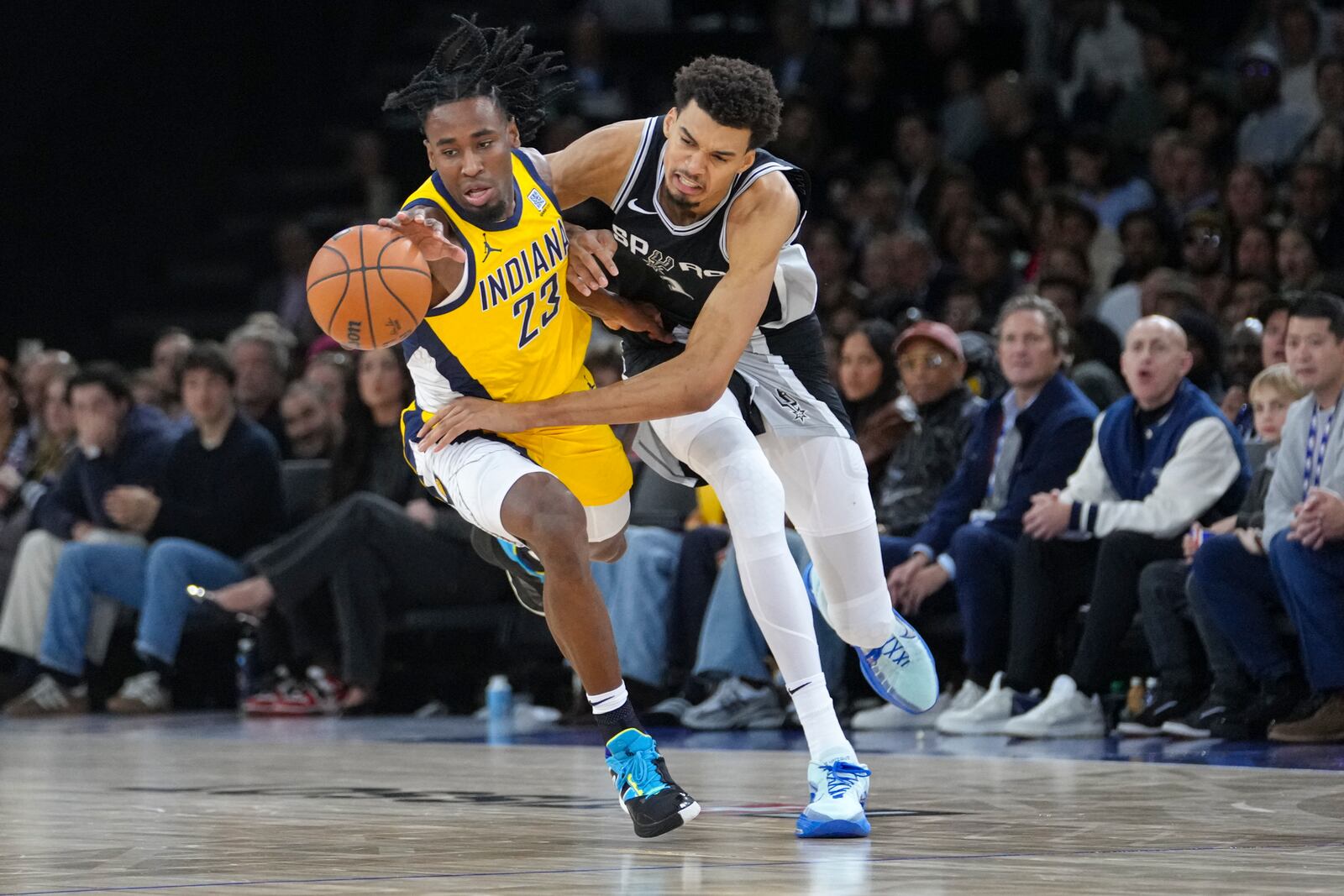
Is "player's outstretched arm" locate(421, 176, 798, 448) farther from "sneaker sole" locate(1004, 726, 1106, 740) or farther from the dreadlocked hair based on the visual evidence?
"sneaker sole" locate(1004, 726, 1106, 740)

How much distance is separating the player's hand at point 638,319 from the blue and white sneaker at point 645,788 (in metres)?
0.97

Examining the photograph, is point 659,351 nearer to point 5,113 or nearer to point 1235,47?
point 1235,47

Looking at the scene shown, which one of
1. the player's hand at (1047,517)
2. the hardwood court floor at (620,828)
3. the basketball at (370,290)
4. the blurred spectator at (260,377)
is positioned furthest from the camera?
the blurred spectator at (260,377)


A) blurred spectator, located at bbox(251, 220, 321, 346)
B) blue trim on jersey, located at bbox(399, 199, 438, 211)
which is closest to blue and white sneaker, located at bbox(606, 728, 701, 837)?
blue trim on jersey, located at bbox(399, 199, 438, 211)

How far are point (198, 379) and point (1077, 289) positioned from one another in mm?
3795

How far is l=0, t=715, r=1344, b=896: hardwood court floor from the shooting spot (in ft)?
9.69

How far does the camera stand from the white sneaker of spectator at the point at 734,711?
661cm

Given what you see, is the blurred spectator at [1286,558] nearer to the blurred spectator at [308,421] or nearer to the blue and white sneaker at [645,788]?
the blue and white sneaker at [645,788]

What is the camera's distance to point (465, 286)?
3951 millimetres

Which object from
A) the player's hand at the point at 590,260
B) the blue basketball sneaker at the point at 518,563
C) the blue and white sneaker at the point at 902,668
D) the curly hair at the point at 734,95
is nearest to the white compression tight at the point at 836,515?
the blue and white sneaker at the point at 902,668

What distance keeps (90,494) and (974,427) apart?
13.4 ft

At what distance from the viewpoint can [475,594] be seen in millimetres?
7629

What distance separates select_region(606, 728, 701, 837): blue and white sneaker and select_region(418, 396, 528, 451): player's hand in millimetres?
670

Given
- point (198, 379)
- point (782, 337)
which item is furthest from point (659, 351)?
point (198, 379)
